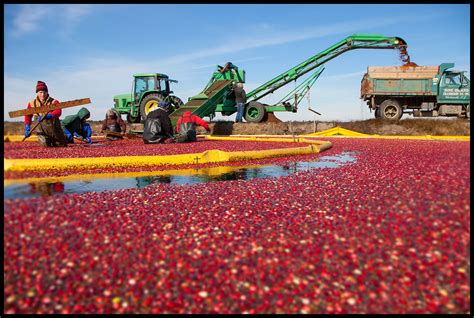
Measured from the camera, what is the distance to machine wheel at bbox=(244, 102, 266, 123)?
1778 cm

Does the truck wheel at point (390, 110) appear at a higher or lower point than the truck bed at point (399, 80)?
lower

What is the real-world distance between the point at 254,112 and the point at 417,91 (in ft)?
27.4

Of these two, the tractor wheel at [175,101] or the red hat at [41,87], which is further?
the tractor wheel at [175,101]

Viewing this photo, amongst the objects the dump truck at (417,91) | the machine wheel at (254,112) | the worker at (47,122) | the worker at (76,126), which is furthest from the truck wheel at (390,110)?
the worker at (47,122)

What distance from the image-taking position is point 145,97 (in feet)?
53.5

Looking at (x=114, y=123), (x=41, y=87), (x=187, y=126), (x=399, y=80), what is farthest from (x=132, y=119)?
(x=399, y=80)

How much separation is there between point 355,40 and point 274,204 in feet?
56.1

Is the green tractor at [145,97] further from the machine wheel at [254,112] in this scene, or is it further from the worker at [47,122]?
the worker at [47,122]

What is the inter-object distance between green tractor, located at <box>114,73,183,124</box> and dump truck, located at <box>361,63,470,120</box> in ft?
34.4

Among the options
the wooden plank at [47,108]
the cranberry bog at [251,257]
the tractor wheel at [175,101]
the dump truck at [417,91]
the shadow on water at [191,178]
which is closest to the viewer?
the cranberry bog at [251,257]

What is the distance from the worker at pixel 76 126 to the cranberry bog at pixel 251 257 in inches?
304

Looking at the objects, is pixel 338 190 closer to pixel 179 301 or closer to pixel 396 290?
pixel 396 290

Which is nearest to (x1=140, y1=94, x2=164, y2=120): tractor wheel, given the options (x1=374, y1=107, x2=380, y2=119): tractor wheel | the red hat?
the red hat

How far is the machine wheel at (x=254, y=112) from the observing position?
17.8 metres
